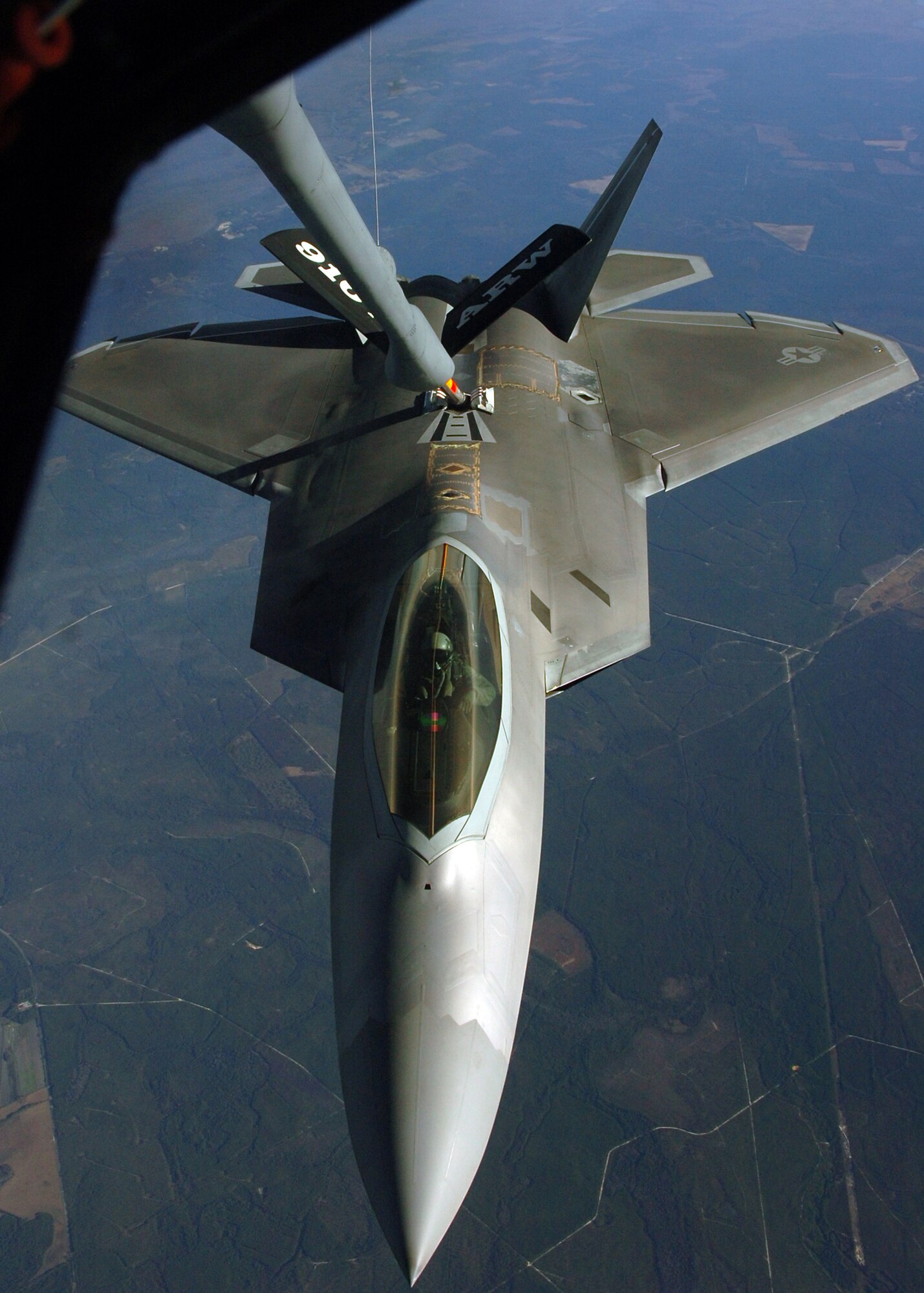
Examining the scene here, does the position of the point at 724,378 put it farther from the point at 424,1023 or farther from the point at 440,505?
the point at 424,1023

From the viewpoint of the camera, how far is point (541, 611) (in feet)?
36.1

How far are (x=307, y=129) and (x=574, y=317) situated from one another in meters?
10.8

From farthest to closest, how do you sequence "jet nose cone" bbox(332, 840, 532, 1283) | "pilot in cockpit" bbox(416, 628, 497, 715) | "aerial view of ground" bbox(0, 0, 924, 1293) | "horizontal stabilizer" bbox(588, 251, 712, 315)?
"aerial view of ground" bbox(0, 0, 924, 1293) < "horizontal stabilizer" bbox(588, 251, 712, 315) < "pilot in cockpit" bbox(416, 628, 497, 715) < "jet nose cone" bbox(332, 840, 532, 1283)

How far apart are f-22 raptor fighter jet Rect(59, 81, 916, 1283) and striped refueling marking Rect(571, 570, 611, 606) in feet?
0.11

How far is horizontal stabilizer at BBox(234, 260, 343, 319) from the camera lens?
52.9ft

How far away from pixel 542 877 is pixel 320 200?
44.6 meters

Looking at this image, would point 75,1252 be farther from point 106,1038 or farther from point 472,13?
point 472,13

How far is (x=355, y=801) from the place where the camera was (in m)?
8.30

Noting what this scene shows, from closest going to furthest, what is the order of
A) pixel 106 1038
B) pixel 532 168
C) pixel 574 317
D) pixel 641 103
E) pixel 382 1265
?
1. pixel 574 317
2. pixel 382 1265
3. pixel 106 1038
4. pixel 532 168
5. pixel 641 103

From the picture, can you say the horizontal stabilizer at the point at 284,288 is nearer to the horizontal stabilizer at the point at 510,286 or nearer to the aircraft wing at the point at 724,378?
the aircraft wing at the point at 724,378

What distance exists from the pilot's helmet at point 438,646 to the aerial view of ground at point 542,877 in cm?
1072

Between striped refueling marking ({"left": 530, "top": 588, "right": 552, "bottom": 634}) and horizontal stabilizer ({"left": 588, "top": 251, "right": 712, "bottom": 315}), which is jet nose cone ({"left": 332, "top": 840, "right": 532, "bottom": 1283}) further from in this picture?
horizontal stabilizer ({"left": 588, "top": 251, "right": 712, "bottom": 315})

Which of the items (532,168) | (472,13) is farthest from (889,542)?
(472,13)

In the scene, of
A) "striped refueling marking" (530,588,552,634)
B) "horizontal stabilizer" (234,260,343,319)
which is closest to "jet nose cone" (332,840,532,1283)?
"striped refueling marking" (530,588,552,634)
